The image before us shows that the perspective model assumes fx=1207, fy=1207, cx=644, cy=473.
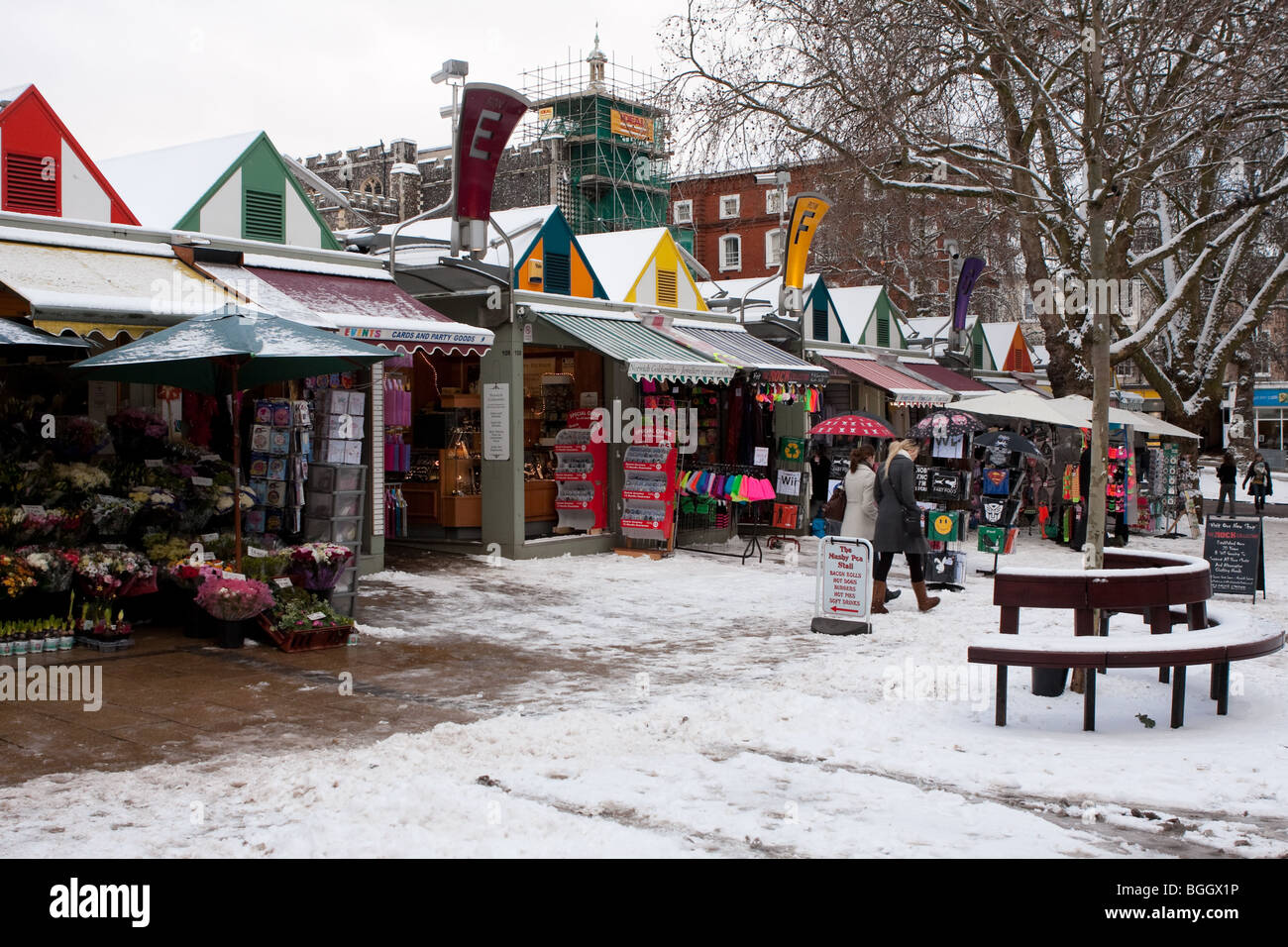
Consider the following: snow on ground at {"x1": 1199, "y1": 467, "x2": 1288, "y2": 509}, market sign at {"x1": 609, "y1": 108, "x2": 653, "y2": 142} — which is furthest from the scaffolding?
snow on ground at {"x1": 1199, "y1": 467, "x2": 1288, "y2": 509}

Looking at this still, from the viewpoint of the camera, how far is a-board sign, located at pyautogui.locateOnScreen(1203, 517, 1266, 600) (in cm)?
1263

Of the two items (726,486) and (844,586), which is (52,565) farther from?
(726,486)

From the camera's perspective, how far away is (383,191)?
2902 cm

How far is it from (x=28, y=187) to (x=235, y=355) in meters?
3.52

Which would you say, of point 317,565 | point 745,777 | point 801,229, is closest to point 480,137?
point 317,565

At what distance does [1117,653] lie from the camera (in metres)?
7.00

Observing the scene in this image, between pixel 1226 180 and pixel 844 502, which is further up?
pixel 1226 180

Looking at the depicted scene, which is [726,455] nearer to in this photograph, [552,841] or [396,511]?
[396,511]

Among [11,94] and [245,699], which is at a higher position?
[11,94]

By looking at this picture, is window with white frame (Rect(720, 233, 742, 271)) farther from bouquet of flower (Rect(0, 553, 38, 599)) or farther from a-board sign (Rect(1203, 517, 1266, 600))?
bouquet of flower (Rect(0, 553, 38, 599))


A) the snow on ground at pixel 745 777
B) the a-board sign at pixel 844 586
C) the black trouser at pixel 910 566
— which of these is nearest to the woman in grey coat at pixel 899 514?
the black trouser at pixel 910 566

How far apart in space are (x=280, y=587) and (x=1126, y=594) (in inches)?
249

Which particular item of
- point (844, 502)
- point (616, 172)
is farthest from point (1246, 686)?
point (616, 172)

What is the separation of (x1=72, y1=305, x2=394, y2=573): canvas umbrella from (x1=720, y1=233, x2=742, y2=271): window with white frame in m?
47.2
